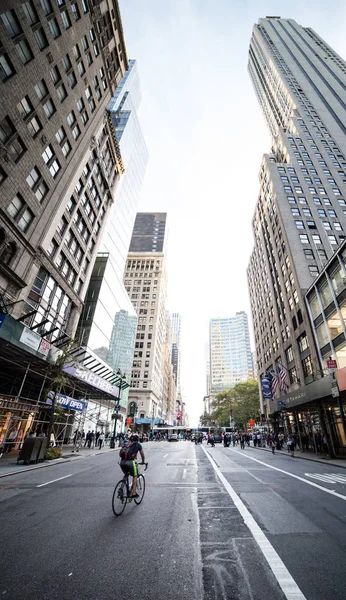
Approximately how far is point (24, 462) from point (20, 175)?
19853mm

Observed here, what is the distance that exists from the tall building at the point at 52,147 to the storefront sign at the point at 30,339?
1.45m

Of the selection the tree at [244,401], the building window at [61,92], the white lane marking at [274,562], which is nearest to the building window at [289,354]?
the tree at [244,401]

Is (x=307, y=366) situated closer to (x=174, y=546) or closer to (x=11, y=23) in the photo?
(x=174, y=546)

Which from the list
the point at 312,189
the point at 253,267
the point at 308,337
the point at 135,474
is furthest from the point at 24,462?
the point at 253,267

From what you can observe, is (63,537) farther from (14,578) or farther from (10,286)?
(10,286)

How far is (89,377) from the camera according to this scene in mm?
26406

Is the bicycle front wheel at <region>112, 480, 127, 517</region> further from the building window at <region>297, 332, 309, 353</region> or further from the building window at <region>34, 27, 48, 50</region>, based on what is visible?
the building window at <region>297, 332, 309, 353</region>

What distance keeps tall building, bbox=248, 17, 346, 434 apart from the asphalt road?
24.5m

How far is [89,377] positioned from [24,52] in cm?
2720

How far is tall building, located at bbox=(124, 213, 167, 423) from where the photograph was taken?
85.4 m

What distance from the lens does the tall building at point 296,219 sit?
128ft

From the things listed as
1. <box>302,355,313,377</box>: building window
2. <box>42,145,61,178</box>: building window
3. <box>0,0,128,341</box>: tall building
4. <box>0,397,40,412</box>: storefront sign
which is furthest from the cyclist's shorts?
<box>302,355,313,377</box>: building window

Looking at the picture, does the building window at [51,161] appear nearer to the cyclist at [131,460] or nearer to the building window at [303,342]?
the cyclist at [131,460]

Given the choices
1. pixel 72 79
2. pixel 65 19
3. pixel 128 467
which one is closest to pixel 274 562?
pixel 128 467
